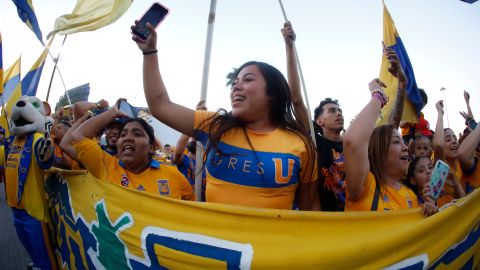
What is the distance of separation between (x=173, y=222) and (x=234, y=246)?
1.17 ft

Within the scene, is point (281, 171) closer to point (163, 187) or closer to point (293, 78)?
point (293, 78)

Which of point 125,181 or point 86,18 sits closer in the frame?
point 125,181

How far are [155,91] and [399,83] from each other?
2383mm

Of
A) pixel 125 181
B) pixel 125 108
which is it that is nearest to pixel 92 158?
pixel 125 181

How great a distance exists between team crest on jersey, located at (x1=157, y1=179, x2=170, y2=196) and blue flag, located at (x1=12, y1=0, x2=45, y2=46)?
265 cm

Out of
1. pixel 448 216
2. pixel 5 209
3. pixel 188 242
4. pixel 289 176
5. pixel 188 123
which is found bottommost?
pixel 5 209

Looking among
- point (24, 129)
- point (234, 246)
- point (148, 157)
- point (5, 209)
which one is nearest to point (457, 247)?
point (234, 246)

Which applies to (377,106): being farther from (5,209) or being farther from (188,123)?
(5,209)


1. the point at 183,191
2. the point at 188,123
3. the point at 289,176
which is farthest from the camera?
the point at 183,191

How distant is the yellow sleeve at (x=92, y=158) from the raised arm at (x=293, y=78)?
154cm

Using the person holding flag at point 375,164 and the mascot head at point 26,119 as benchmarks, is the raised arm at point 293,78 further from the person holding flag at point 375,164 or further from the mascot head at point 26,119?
the mascot head at point 26,119

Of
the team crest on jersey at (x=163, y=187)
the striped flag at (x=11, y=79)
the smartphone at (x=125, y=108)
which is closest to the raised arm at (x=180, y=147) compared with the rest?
the smartphone at (x=125, y=108)

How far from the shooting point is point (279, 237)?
1.42m

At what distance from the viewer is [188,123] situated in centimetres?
172
